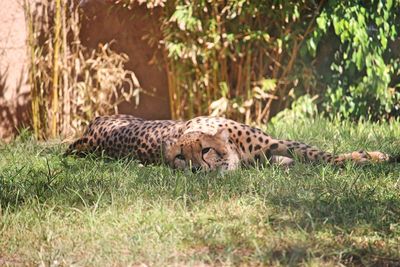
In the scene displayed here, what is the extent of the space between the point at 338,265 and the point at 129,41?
5.52m

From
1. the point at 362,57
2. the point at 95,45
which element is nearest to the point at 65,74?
the point at 95,45

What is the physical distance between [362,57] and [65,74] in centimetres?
281

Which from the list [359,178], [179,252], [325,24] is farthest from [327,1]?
[179,252]

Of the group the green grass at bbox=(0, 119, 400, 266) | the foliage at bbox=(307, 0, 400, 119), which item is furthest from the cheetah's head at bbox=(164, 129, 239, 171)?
the foliage at bbox=(307, 0, 400, 119)

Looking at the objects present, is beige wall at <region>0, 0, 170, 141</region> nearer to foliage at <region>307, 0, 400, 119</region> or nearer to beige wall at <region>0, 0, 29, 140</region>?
beige wall at <region>0, 0, 29, 140</region>

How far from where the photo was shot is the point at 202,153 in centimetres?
563

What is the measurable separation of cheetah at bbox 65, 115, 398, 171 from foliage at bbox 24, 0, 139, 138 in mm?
1821

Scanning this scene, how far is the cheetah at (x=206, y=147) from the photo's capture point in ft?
18.4

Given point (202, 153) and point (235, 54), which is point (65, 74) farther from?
point (202, 153)

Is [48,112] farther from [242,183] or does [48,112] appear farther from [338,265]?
[338,265]

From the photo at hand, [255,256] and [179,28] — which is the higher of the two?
[179,28]

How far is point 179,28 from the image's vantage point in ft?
26.3

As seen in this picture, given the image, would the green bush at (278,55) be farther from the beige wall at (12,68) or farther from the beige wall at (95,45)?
the beige wall at (12,68)

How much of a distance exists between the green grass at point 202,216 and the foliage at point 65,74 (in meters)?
2.62
